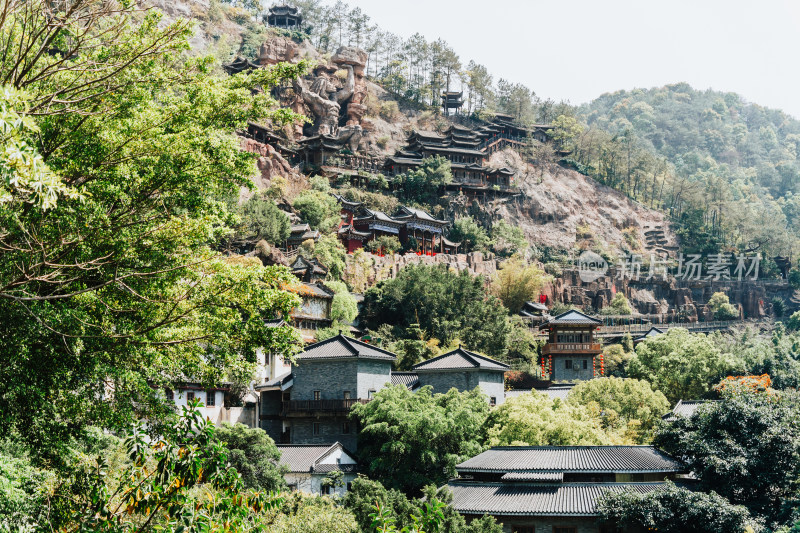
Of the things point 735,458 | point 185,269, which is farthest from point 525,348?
point 185,269

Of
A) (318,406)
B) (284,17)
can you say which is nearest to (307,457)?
(318,406)

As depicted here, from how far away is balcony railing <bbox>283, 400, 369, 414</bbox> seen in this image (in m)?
35.6

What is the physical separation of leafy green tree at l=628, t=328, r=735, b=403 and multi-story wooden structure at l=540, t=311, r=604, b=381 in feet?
17.5

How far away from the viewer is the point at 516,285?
201 feet

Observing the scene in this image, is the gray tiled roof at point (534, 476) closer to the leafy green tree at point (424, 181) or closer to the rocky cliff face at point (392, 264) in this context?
the rocky cliff face at point (392, 264)

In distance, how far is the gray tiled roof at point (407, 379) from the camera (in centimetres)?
3772

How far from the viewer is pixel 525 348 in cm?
5044

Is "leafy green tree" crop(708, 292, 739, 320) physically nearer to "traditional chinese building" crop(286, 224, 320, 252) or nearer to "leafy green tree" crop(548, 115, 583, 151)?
"leafy green tree" crop(548, 115, 583, 151)

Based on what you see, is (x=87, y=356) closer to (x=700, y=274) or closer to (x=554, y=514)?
(x=554, y=514)

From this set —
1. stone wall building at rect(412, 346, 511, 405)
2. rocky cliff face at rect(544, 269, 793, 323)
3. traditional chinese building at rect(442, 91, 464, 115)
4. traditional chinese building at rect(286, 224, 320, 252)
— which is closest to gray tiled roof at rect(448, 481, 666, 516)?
stone wall building at rect(412, 346, 511, 405)

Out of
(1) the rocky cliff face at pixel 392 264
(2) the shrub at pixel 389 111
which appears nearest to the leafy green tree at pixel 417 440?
(1) the rocky cliff face at pixel 392 264

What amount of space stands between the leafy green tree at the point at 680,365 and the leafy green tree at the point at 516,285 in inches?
678

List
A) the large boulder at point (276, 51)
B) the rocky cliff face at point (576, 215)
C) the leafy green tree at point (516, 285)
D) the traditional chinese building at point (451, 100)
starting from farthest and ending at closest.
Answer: the traditional chinese building at point (451, 100) → the rocky cliff face at point (576, 215) → the large boulder at point (276, 51) → the leafy green tree at point (516, 285)

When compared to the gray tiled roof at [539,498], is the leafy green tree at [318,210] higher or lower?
higher
